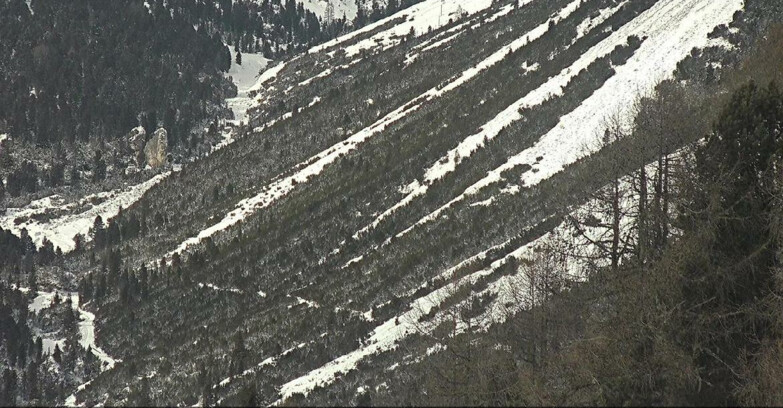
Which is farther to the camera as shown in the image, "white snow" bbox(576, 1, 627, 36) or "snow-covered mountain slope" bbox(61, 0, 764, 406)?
"white snow" bbox(576, 1, 627, 36)

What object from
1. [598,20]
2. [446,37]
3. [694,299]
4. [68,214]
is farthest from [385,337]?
[446,37]

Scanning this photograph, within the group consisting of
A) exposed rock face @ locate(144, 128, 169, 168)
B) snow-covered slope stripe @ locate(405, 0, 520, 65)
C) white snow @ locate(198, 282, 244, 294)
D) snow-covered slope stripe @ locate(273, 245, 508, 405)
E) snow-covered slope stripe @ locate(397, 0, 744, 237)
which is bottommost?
snow-covered slope stripe @ locate(273, 245, 508, 405)

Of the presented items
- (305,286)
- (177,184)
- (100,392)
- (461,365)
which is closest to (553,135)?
(305,286)

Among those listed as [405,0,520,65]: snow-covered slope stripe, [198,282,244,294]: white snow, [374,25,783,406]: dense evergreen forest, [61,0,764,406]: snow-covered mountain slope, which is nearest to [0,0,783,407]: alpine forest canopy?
[374,25,783,406]: dense evergreen forest

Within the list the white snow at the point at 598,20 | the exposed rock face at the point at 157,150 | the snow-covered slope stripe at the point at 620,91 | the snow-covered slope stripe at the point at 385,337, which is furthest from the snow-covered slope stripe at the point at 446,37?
the snow-covered slope stripe at the point at 385,337

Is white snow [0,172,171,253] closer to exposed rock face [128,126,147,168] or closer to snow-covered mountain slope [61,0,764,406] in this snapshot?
snow-covered mountain slope [61,0,764,406]

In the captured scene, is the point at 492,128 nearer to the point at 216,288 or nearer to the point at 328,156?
the point at 328,156

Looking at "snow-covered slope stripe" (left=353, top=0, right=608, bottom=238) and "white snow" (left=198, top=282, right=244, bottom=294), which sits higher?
"snow-covered slope stripe" (left=353, top=0, right=608, bottom=238)
